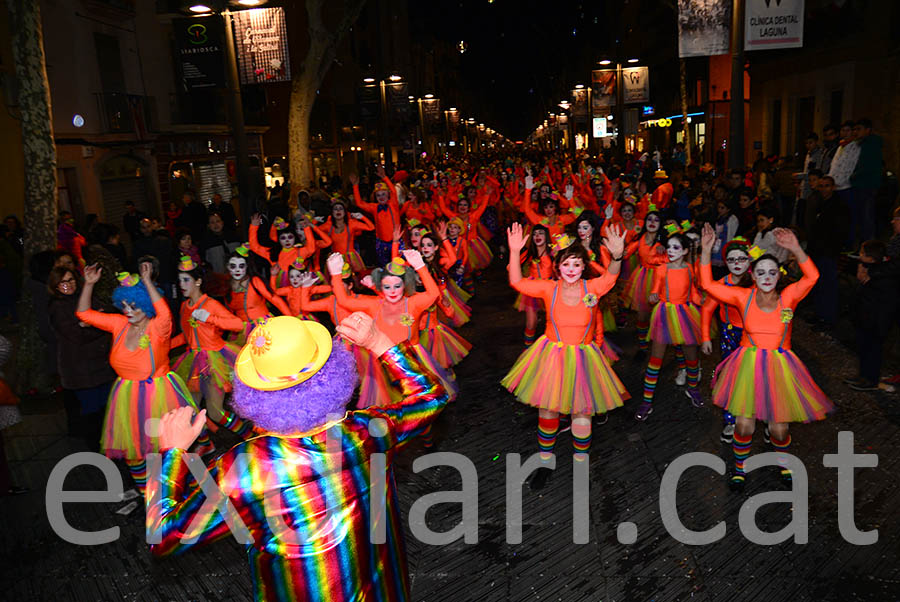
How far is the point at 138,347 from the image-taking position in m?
5.48

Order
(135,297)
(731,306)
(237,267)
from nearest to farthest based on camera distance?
(135,297) → (731,306) → (237,267)

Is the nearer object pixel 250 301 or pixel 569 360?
pixel 569 360

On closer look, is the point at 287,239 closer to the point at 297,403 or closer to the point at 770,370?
the point at 770,370

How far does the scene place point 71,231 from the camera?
10953mm

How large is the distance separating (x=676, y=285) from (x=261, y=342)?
588 cm

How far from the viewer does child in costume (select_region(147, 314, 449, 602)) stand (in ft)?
7.48

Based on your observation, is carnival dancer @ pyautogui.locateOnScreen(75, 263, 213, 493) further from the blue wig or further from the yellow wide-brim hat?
the yellow wide-brim hat

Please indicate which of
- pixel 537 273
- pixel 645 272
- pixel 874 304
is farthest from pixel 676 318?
pixel 537 273

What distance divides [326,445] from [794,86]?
27202mm

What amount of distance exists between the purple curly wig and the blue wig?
3496 mm

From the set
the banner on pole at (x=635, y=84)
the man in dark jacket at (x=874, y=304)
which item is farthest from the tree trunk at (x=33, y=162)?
the banner on pole at (x=635, y=84)

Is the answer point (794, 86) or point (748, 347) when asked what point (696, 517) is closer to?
point (748, 347)

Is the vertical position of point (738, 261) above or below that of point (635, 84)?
below

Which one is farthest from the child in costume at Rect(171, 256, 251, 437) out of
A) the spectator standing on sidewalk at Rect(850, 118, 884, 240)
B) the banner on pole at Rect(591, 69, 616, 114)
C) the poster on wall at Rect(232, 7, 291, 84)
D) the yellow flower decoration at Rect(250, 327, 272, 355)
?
the banner on pole at Rect(591, 69, 616, 114)
